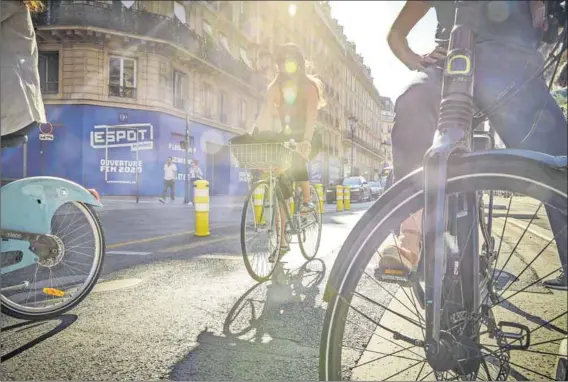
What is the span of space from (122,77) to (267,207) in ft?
4.57

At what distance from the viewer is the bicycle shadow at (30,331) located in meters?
1.48

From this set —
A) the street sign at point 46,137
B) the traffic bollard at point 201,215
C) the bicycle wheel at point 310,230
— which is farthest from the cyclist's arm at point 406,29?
the traffic bollard at point 201,215

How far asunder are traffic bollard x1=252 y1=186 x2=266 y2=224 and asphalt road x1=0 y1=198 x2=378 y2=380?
40 centimetres

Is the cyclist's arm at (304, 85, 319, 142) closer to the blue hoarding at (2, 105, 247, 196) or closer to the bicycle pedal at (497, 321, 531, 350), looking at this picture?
the blue hoarding at (2, 105, 247, 196)

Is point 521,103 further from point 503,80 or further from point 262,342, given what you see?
point 262,342

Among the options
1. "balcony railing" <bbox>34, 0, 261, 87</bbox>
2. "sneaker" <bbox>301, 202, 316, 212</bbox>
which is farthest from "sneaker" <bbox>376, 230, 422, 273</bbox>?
"sneaker" <bbox>301, 202, 316, 212</bbox>

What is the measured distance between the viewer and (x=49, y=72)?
197cm

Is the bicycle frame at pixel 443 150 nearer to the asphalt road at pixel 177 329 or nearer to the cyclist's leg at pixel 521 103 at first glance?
the cyclist's leg at pixel 521 103

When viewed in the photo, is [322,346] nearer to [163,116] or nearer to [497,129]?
[497,129]

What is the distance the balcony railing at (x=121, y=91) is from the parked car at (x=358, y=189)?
1588 cm

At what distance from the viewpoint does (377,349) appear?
4.39 ft

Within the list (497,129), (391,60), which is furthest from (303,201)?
(497,129)

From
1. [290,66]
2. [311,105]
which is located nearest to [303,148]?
[311,105]

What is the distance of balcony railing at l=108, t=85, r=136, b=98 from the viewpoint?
6.75ft
